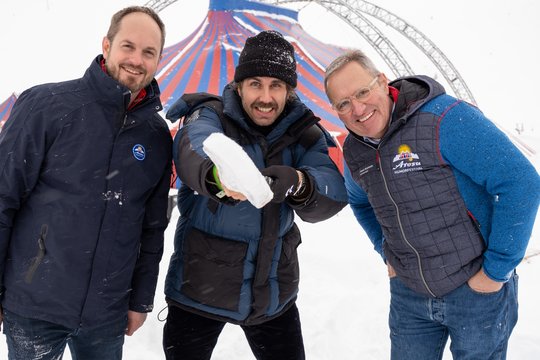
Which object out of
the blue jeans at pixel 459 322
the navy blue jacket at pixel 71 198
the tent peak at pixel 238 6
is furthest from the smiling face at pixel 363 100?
the tent peak at pixel 238 6

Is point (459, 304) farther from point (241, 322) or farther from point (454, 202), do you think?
point (241, 322)

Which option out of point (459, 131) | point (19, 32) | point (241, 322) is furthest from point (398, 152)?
point (19, 32)

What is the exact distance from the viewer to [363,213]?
85.5 inches

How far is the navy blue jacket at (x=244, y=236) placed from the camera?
180cm

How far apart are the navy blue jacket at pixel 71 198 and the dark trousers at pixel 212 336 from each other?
1.09 feet

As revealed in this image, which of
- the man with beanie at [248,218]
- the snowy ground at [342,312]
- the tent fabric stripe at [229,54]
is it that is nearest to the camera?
the man with beanie at [248,218]

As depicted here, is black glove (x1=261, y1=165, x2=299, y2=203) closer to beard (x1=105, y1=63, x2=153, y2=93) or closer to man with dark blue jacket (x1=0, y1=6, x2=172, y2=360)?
man with dark blue jacket (x1=0, y1=6, x2=172, y2=360)

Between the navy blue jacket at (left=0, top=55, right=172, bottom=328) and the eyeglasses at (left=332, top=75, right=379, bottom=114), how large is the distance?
828 mm

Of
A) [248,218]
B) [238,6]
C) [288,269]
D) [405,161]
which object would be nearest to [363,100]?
[405,161]

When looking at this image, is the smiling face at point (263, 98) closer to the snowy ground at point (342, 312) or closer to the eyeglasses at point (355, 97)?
the eyeglasses at point (355, 97)

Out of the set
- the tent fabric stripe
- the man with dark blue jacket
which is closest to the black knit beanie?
the man with dark blue jacket

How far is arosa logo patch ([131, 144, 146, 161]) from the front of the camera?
1.69 metres

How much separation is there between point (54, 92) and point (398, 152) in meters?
1.35

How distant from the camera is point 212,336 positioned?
1983mm
